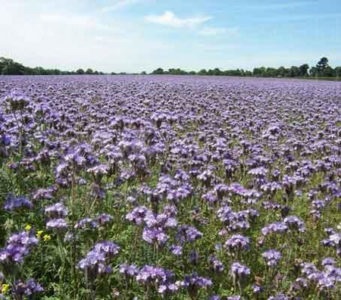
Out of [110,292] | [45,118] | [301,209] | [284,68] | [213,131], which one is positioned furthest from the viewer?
[284,68]

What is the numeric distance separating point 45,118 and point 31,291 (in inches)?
191

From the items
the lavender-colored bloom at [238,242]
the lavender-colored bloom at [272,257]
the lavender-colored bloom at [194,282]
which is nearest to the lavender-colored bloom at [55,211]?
the lavender-colored bloom at [194,282]

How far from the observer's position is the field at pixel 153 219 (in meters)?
4.31

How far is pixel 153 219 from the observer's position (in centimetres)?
450

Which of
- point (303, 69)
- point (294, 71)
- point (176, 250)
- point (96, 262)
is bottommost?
point (176, 250)

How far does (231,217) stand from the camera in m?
5.29

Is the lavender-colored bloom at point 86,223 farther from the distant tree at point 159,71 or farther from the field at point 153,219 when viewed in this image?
the distant tree at point 159,71

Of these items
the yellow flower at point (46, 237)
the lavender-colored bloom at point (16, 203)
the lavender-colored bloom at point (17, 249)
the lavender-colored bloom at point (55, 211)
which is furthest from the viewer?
the yellow flower at point (46, 237)

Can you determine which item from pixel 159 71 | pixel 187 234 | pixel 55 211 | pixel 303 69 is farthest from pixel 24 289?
pixel 303 69

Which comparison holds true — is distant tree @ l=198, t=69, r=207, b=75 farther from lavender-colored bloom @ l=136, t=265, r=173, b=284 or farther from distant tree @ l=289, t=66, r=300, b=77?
lavender-colored bloom @ l=136, t=265, r=173, b=284

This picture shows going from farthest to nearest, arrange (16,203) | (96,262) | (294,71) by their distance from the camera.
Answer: (294,71) < (16,203) < (96,262)

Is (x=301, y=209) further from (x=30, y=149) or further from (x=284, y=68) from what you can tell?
(x=284, y=68)

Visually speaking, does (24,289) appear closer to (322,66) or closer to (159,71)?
(159,71)

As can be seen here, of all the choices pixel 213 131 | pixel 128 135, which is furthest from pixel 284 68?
pixel 128 135
